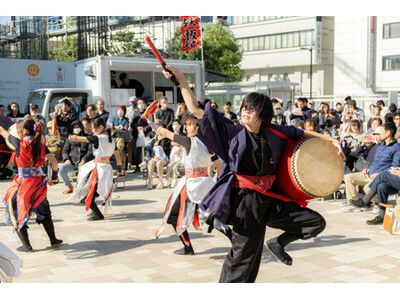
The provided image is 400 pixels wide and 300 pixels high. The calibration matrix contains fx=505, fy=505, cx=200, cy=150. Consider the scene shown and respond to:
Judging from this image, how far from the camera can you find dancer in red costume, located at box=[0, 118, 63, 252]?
6371 millimetres

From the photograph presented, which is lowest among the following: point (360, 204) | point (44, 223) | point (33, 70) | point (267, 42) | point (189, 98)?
point (360, 204)

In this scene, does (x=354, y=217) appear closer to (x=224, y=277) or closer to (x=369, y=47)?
(x=224, y=277)

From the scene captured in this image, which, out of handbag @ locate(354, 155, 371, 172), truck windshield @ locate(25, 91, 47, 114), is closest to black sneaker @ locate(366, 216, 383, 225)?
handbag @ locate(354, 155, 371, 172)

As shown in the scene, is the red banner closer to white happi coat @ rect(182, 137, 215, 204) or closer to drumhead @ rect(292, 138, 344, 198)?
white happi coat @ rect(182, 137, 215, 204)

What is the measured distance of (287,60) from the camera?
55469 mm

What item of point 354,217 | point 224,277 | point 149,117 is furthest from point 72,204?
point 224,277

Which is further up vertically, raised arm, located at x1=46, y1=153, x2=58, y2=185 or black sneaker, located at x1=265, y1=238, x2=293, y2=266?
raised arm, located at x1=46, y1=153, x2=58, y2=185

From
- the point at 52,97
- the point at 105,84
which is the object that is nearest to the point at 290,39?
the point at 105,84

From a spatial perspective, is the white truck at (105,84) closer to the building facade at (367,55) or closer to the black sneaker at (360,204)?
the black sneaker at (360,204)

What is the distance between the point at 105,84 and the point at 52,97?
5.02 ft

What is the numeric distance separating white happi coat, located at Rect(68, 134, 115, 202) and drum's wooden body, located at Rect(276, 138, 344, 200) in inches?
182

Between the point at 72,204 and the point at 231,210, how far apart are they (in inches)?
249

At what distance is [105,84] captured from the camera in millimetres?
14602

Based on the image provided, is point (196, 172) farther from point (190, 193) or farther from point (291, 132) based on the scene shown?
point (291, 132)
